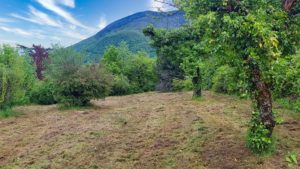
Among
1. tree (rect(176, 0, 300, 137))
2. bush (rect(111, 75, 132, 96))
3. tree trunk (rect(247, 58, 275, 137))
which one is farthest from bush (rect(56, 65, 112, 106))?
bush (rect(111, 75, 132, 96))

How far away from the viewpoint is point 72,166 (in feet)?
28.6

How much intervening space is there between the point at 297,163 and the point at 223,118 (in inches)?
237

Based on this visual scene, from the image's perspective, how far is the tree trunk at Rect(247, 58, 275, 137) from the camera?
24.4 feet

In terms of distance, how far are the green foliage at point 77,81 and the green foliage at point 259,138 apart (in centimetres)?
1509

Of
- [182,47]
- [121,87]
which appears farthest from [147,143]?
[121,87]

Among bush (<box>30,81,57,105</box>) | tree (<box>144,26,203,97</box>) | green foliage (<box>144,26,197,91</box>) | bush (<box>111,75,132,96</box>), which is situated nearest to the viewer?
tree (<box>144,26,203,97</box>)

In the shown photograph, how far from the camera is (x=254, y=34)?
652 cm

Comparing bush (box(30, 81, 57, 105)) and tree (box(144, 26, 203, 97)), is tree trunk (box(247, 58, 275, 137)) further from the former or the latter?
bush (box(30, 81, 57, 105))

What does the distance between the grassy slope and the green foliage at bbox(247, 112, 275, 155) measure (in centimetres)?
23

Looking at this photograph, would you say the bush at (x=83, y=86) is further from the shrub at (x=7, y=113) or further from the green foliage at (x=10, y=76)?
the shrub at (x=7, y=113)

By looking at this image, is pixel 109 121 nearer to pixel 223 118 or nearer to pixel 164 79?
pixel 223 118

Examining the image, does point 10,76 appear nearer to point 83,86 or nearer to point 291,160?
point 83,86

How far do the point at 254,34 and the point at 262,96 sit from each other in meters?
1.82

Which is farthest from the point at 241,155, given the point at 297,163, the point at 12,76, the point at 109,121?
the point at 12,76
